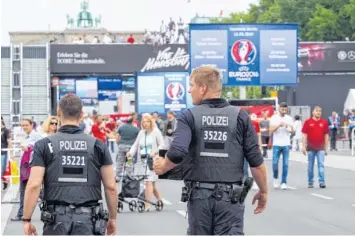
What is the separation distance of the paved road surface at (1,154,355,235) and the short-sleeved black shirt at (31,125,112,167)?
256 inches

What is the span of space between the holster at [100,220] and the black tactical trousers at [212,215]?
63cm

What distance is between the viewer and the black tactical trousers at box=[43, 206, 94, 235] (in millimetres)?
7969

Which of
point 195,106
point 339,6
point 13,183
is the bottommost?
point 13,183

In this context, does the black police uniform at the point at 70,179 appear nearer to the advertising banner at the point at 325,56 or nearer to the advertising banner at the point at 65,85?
the advertising banner at the point at 325,56

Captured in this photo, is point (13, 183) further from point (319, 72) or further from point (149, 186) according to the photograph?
point (319, 72)

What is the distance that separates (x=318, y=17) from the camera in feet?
269

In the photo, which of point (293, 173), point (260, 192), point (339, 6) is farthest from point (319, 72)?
point (260, 192)

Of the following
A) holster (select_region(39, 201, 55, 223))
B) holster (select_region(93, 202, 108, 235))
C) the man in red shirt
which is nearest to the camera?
holster (select_region(39, 201, 55, 223))

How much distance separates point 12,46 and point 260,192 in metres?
52.5

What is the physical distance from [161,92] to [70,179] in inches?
1781

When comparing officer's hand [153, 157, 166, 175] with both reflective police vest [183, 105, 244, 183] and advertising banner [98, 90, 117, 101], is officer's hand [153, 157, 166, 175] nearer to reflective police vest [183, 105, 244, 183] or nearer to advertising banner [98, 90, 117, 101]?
reflective police vest [183, 105, 244, 183]

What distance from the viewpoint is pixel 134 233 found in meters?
14.9

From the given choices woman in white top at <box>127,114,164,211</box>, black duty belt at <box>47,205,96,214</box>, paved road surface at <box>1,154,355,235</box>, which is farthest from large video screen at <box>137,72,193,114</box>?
black duty belt at <box>47,205,96,214</box>

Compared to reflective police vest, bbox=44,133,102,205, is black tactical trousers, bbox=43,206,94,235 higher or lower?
lower
